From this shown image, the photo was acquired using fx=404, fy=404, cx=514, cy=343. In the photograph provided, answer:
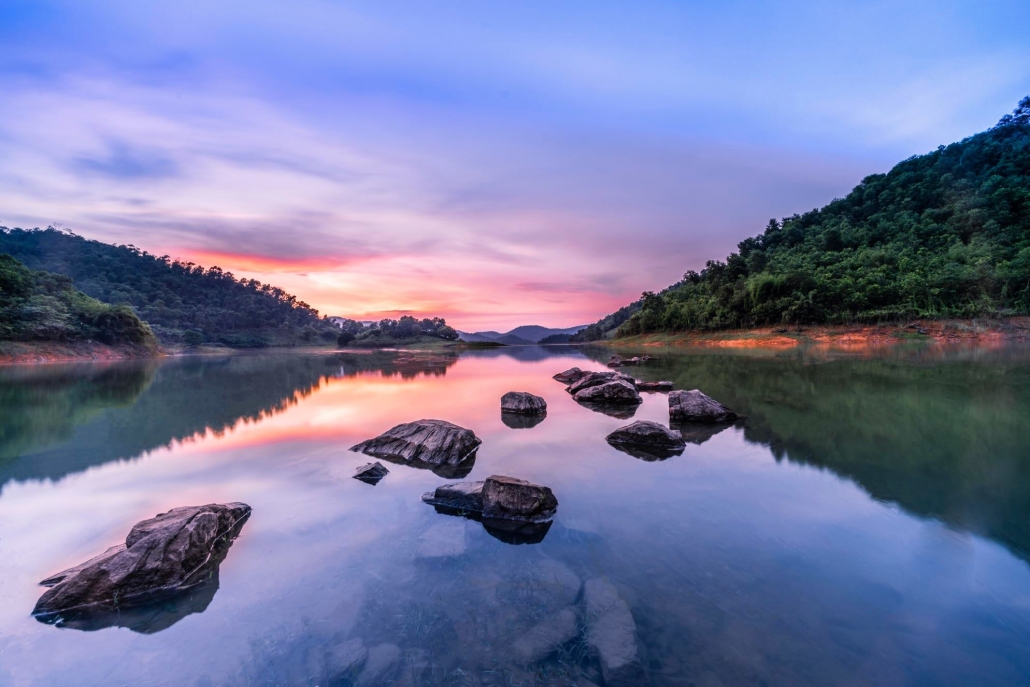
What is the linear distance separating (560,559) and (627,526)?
1338 millimetres

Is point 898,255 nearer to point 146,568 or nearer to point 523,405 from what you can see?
point 523,405

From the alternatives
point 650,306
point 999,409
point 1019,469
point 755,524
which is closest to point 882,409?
point 999,409

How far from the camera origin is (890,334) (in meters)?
51.0

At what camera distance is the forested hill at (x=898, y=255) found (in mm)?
52688

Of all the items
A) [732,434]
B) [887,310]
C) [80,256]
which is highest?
[80,256]

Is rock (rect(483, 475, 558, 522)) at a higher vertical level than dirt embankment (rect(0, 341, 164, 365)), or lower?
lower

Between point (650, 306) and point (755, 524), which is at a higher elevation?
point (650, 306)

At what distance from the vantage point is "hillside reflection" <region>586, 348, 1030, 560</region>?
6090 millimetres

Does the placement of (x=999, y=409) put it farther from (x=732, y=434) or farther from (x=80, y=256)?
(x=80, y=256)

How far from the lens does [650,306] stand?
97750 millimetres

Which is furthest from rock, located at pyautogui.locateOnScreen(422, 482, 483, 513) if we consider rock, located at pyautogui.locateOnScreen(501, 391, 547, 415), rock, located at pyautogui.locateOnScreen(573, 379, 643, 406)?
rock, located at pyautogui.locateOnScreen(573, 379, 643, 406)

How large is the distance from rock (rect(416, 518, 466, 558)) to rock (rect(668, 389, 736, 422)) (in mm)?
8980

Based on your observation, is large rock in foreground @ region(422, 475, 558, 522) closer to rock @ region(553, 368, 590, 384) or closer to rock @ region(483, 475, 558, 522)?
rock @ region(483, 475, 558, 522)

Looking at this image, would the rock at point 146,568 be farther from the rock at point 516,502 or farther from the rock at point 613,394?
the rock at point 613,394
